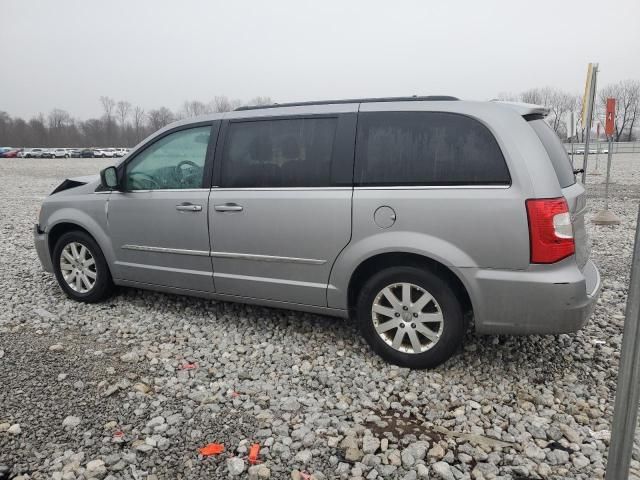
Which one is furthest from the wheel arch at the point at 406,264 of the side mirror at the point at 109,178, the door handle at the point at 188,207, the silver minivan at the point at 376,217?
the side mirror at the point at 109,178

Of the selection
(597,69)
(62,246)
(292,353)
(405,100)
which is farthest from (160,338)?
(597,69)

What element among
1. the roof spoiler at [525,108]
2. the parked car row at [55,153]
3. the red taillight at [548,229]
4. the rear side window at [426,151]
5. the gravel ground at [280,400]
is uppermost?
the roof spoiler at [525,108]

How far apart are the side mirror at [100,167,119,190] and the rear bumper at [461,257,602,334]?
3.24 meters

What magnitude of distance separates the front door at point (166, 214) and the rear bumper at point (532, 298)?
2252 mm

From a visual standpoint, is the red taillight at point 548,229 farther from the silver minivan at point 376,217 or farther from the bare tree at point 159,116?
the bare tree at point 159,116

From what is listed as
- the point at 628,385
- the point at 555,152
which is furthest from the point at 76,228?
the point at 628,385

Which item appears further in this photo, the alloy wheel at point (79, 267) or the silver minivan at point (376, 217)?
the alloy wheel at point (79, 267)

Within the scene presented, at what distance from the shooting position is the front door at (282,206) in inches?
147

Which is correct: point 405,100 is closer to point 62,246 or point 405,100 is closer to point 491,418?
point 491,418

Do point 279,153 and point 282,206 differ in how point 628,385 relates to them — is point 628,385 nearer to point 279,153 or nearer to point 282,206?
point 282,206

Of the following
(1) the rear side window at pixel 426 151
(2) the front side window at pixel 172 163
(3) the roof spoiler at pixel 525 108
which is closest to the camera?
(1) the rear side window at pixel 426 151

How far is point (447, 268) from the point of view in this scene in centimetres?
344

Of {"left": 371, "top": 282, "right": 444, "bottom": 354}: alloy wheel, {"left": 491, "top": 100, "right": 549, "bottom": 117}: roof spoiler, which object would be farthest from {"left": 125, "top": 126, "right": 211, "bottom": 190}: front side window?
{"left": 491, "top": 100, "right": 549, "bottom": 117}: roof spoiler

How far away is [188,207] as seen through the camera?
4328 millimetres
